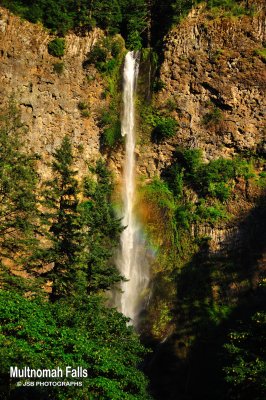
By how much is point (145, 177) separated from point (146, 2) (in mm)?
16525

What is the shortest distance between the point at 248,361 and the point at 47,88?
920 inches

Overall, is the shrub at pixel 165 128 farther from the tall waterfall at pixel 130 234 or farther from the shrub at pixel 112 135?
the shrub at pixel 112 135

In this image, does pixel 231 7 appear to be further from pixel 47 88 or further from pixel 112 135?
pixel 47 88

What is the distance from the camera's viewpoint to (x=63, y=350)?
1262 cm

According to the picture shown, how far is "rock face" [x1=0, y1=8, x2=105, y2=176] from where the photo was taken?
2978 centimetres

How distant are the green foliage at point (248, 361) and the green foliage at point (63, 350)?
3.63m

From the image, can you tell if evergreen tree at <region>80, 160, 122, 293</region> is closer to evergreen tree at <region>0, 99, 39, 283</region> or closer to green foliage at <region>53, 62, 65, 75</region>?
evergreen tree at <region>0, 99, 39, 283</region>

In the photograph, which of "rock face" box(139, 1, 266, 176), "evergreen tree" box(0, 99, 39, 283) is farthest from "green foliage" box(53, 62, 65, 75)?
"evergreen tree" box(0, 99, 39, 283)

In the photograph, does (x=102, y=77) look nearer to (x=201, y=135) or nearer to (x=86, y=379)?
(x=201, y=135)

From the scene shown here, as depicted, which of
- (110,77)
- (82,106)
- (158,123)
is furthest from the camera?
(110,77)

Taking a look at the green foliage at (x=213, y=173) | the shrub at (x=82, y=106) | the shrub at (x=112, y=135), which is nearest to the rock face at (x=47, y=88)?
the shrub at (x=82, y=106)

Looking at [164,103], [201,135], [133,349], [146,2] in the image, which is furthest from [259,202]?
[146,2]

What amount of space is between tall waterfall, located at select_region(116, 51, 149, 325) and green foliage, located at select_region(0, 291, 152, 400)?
430 inches

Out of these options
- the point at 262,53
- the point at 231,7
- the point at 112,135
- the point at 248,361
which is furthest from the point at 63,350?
the point at 231,7
